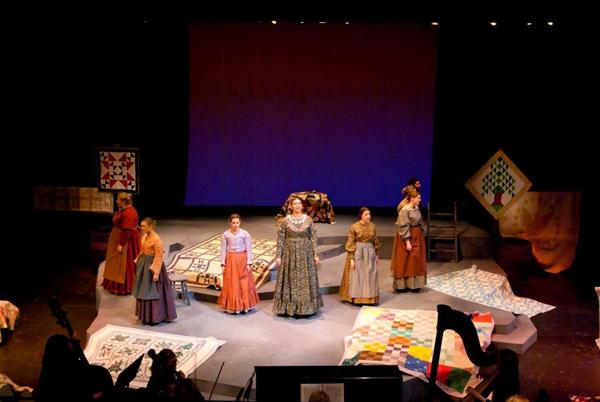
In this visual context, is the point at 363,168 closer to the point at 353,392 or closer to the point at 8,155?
the point at 8,155

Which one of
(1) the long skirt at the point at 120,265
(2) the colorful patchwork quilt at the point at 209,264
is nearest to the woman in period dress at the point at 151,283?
(1) the long skirt at the point at 120,265

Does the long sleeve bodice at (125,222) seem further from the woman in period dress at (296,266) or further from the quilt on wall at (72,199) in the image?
the quilt on wall at (72,199)

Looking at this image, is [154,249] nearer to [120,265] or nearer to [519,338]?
[120,265]

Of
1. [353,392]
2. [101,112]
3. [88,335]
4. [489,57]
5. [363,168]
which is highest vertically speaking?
[489,57]

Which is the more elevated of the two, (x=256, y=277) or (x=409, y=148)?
(x=409, y=148)

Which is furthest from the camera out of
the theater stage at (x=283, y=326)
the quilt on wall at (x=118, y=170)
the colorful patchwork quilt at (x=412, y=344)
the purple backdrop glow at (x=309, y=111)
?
the purple backdrop glow at (x=309, y=111)

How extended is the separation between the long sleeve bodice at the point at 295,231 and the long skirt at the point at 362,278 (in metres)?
0.54

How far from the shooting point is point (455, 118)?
11062mm

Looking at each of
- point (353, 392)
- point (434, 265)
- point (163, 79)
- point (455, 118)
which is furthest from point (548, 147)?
point (353, 392)

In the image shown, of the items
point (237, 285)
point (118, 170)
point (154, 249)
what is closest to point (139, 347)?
point (154, 249)

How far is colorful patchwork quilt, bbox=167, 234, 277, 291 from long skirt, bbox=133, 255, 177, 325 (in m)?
0.91

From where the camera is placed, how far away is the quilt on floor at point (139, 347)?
6547mm

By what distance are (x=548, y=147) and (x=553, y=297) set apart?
8.64 ft

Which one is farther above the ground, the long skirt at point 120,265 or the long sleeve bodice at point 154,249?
the long sleeve bodice at point 154,249
